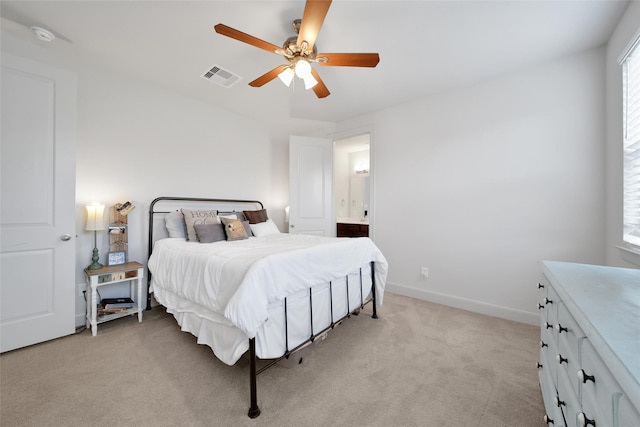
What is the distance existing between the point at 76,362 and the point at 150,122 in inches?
100

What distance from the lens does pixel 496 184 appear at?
2.83 m

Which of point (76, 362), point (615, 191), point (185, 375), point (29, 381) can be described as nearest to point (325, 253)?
point (185, 375)

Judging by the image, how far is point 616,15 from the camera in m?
1.92

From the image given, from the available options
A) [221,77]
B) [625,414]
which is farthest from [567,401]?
[221,77]

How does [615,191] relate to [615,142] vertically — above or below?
below

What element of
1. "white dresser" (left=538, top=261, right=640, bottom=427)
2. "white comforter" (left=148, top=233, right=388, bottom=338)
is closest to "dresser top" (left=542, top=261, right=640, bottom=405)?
"white dresser" (left=538, top=261, right=640, bottom=427)

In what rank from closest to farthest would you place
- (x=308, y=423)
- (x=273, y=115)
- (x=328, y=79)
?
(x=308, y=423) < (x=328, y=79) < (x=273, y=115)

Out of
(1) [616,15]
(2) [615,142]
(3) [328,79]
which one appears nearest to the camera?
(1) [616,15]

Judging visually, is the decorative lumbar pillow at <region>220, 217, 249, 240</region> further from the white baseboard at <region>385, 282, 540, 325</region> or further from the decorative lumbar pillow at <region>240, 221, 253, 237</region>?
the white baseboard at <region>385, 282, 540, 325</region>

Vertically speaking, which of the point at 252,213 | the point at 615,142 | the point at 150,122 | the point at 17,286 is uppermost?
the point at 150,122

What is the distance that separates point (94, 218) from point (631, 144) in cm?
463

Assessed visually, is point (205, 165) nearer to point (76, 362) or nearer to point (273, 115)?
point (273, 115)

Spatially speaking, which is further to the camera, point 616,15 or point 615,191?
point 615,191

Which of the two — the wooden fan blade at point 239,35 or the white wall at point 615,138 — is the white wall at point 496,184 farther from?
the wooden fan blade at point 239,35
